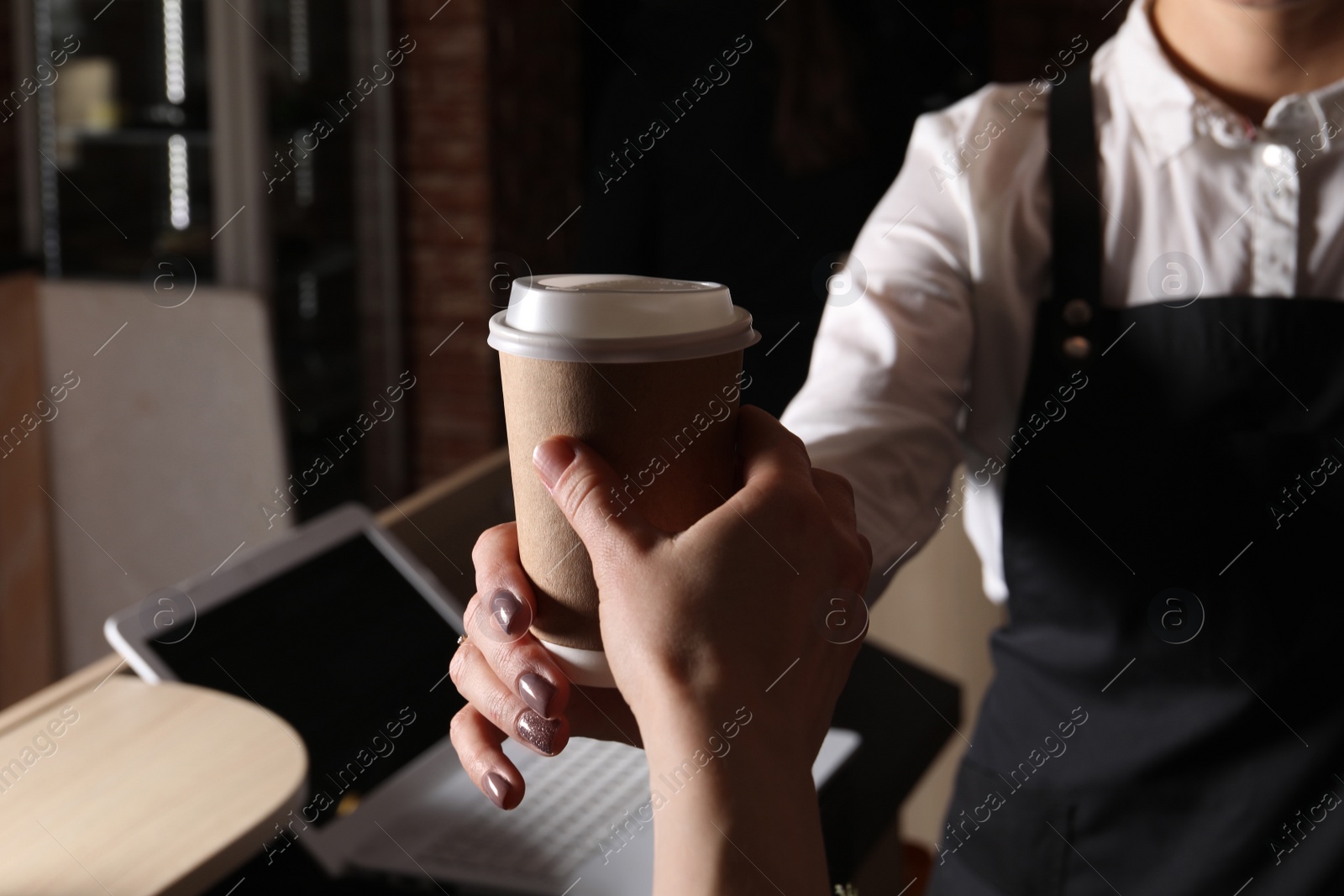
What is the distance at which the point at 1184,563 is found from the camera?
0.96m

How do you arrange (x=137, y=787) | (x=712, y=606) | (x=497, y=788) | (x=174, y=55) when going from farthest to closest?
1. (x=174, y=55)
2. (x=137, y=787)
3. (x=497, y=788)
4. (x=712, y=606)

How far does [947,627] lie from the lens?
224cm

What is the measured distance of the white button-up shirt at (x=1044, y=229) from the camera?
94 centimetres

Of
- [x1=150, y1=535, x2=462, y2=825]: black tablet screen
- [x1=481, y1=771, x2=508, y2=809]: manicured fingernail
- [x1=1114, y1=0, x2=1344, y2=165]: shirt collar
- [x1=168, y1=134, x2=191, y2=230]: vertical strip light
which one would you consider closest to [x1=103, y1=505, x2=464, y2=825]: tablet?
[x1=150, y1=535, x2=462, y2=825]: black tablet screen

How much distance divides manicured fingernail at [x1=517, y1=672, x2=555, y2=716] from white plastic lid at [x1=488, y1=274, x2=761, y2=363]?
179mm

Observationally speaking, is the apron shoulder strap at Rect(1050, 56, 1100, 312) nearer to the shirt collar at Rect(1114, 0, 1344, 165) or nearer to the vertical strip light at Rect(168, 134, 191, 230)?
the shirt collar at Rect(1114, 0, 1344, 165)

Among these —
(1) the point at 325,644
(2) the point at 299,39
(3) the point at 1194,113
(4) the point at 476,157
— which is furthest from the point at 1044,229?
(2) the point at 299,39

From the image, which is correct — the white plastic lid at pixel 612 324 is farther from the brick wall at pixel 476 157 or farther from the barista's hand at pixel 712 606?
the brick wall at pixel 476 157

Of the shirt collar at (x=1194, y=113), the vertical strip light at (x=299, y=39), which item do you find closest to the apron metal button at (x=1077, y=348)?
the shirt collar at (x=1194, y=113)

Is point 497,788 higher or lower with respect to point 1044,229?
higher

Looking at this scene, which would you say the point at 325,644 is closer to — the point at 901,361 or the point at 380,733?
the point at 380,733

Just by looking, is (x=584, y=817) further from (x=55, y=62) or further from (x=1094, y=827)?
(x=55, y=62)

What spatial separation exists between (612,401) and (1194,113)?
66 cm

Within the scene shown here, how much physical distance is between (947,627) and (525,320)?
1.83m
